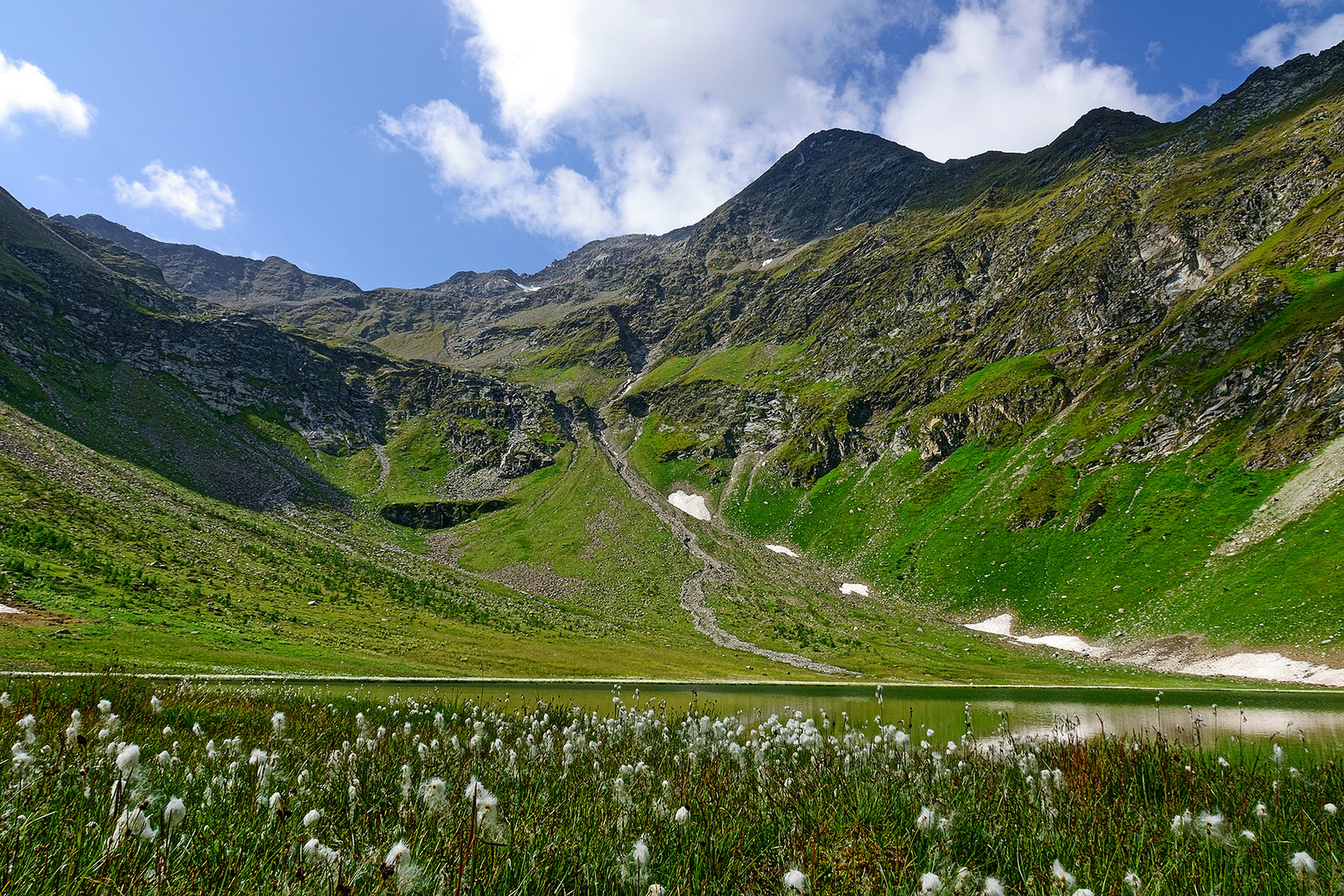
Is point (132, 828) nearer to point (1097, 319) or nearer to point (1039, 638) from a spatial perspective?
point (1039, 638)

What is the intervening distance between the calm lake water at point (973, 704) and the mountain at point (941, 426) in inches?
610

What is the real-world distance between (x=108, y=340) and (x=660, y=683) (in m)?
162

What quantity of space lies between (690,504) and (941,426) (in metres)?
56.8

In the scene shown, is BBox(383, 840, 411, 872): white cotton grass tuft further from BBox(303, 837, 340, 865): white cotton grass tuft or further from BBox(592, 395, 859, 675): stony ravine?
BBox(592, 395, 859, 675): stony ravine

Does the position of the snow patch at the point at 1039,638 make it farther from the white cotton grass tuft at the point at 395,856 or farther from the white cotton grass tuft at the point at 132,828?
the white cotton grass tuft at the point at 132,828

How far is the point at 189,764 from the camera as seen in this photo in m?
7.36

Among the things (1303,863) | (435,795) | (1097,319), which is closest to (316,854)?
(435,795)

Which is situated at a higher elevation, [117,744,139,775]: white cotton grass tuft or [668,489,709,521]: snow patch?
[668,489,709,521]: snow patch

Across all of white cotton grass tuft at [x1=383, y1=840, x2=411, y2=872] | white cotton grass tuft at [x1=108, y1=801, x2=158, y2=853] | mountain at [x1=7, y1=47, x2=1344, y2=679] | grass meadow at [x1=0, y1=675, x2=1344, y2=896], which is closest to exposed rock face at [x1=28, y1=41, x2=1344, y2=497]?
mountain at [x1=7, y1=47, x2=1344, y2=679]

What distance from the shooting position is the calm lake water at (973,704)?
76.5 ft

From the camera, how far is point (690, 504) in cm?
13650

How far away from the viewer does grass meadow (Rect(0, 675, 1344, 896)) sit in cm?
384

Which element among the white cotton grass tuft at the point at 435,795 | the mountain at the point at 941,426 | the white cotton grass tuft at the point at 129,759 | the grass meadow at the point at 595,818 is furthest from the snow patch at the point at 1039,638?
the white cotton grass tuft at the point at 129,759

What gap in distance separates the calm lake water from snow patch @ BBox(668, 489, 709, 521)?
87.2 m
